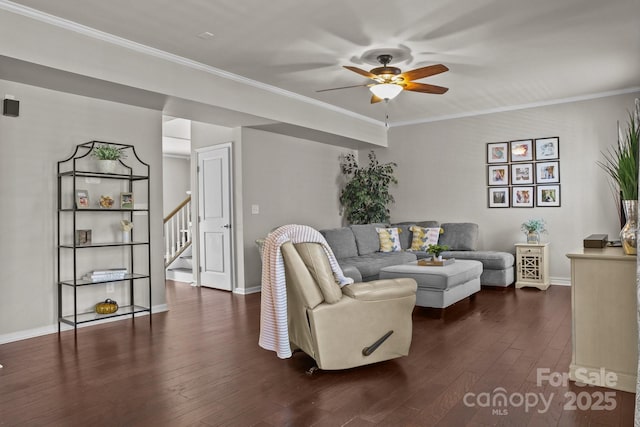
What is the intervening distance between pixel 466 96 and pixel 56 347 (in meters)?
5.73

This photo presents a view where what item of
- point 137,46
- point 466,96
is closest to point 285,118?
point 137,46

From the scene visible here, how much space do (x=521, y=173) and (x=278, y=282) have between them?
209 inches

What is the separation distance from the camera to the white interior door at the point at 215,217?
657 centimetres

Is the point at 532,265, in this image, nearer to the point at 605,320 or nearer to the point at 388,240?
the point at 388,240

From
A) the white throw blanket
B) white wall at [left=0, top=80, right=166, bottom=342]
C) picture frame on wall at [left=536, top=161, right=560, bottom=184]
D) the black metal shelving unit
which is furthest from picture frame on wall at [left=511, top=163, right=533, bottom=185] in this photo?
white wall at [left=0, top=80, right=166, bottom=342]

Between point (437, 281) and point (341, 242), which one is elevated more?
point (341, 242)

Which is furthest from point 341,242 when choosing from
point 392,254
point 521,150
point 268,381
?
point 268,381

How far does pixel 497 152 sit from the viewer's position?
23.6 ft

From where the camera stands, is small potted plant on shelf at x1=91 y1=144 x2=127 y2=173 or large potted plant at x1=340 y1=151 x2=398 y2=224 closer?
small potted plant on shelf at x1=91 y1=144 x2=127 y2=173

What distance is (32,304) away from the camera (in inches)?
166

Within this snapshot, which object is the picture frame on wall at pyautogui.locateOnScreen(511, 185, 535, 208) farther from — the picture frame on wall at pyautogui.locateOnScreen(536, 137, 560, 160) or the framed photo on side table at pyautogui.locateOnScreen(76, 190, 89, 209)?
the framed photo on side table at pyautogui.locateOnScreen(76, 190, 89, 209)

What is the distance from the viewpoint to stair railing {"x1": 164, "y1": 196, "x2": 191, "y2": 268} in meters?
8.43

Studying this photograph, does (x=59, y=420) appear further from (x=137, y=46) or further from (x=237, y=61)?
(x=237, y=61)

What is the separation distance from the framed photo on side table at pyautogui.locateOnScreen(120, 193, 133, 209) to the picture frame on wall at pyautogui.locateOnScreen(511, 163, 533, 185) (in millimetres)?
5558
